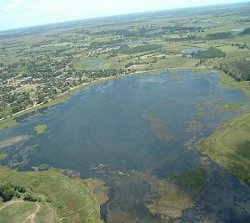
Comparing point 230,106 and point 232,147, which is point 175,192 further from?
point 230,106

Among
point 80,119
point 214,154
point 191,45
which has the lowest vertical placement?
point 191,45

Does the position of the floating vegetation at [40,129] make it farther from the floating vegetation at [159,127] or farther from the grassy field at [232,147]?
the grassy field at [232,147]

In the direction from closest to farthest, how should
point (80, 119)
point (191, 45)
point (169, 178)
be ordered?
point (169, 178)
point (80, 119)
point (191, 45)

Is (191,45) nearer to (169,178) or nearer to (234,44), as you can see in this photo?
(234,44)

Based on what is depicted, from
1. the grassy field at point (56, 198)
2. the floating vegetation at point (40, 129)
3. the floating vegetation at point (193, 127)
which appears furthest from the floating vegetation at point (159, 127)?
the floating vegetation at point (40, 129)

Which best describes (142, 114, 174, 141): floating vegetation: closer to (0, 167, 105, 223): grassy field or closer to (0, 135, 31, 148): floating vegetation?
(0, 167, 105, 223): grassy field

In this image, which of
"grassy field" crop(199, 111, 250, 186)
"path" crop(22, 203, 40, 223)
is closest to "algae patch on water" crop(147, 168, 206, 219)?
"grassy field" crop(199, 111, 250, 186)

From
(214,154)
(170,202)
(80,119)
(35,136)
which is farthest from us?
(80,119)

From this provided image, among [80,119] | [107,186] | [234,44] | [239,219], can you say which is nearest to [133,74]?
[80,119]
